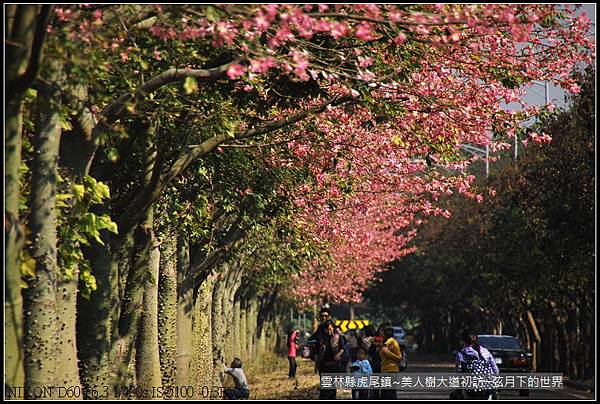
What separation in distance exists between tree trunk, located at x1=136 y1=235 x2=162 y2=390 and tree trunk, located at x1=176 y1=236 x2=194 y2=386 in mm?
3552

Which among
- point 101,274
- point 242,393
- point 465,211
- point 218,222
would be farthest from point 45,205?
point 465,211

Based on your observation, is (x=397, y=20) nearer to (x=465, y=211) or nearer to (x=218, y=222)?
(x=218, y=222)

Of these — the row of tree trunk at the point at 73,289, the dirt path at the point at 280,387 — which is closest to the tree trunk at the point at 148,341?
the row of tree trunk at the point at 73,289

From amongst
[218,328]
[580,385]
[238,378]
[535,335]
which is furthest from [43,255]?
[535,335]

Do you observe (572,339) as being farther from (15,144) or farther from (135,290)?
(15,144)

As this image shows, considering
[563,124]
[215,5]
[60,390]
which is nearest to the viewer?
[215,5]

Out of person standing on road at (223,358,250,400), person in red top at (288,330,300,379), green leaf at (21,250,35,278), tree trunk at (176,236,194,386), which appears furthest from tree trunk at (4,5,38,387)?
person in red top at (288,330,300,379)

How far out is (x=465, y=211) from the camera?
2190 inches

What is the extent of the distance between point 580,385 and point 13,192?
27375 mm

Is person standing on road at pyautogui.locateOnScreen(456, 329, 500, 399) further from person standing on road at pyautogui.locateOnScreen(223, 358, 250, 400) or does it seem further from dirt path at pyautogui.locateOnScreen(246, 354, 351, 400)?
dirt path at pyautogui.locateOnScreen(246, 354, 351, 400)

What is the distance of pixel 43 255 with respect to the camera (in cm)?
1158

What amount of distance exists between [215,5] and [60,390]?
4.25 metres

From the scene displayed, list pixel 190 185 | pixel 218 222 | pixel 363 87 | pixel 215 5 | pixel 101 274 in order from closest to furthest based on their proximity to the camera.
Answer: pixel 215 5
pixel 363 87
pixel 101 274
pixel 190 185
pixel 218 222

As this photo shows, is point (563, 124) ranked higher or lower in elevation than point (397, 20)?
higher
